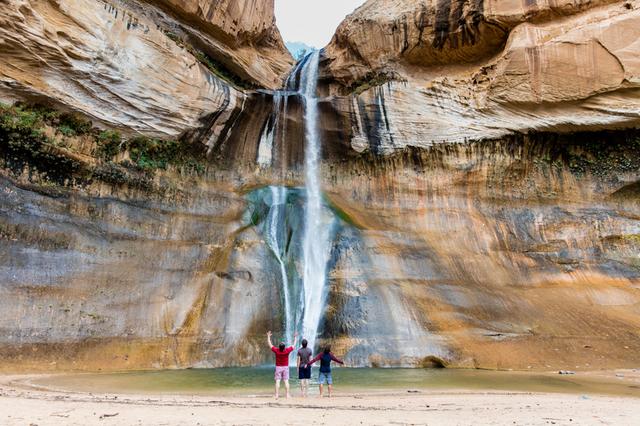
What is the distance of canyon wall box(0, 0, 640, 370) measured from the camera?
41.4ft

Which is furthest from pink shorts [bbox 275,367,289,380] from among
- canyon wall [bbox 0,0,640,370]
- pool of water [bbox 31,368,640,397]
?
canyon wall [bbox 0,0,640,370]

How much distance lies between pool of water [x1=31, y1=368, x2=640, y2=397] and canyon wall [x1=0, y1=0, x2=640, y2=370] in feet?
4.66

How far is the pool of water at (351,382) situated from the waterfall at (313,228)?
2838mm

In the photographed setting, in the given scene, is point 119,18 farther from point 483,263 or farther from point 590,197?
point 590,197

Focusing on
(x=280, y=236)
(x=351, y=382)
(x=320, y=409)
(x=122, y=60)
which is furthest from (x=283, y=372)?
(x=122, y=60)

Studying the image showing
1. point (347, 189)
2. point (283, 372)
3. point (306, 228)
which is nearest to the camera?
point (283, 372)

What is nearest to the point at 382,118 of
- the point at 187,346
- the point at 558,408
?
the point at 187,346

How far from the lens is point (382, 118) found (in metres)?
17.9

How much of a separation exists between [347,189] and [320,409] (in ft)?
41.9

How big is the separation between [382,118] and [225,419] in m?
14.5

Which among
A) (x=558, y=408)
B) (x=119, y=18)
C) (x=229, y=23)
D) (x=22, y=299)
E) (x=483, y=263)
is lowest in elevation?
(x=558, y=408)

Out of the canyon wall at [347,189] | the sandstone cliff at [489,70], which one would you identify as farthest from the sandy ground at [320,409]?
the sandstone cliff at [489,70]

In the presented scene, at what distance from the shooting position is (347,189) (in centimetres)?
1848

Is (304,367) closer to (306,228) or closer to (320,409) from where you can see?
(320,409)
